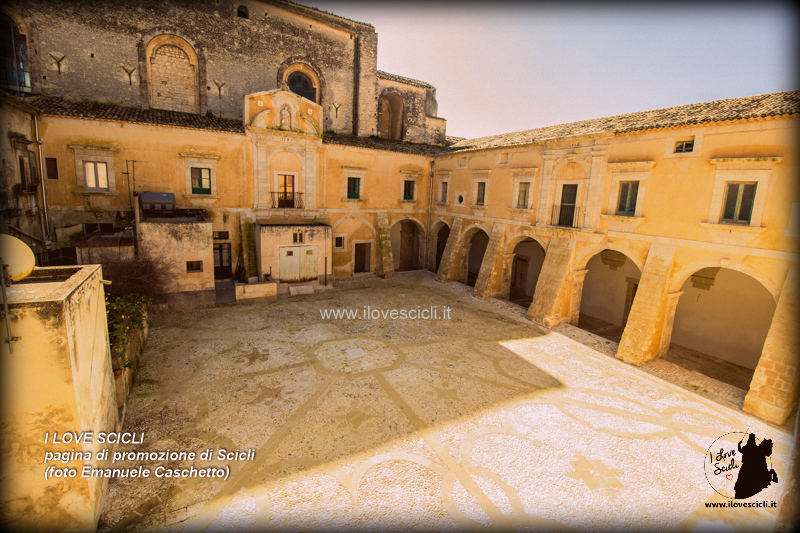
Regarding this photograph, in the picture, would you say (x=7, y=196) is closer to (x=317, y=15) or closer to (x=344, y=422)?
(x=344, y=422)

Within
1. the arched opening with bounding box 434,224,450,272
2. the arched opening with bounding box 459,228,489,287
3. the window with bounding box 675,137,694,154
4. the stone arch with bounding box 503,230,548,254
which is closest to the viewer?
the window with bounding box 675,137,694,154

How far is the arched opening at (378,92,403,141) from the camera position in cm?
2815

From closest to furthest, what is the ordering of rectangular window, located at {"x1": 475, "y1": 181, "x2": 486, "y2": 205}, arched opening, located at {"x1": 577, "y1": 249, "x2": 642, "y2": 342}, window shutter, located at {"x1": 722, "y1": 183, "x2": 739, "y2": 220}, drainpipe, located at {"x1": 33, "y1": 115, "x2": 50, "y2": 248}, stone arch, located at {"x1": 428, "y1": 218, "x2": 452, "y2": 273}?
window shutter, located at {"x1": 722, "y1": 183, "x2": 739, "y2": 220}
drainpipe, located at {"x1": 33, "y1": 115, "x2": 50, "y2": 248}
arched opening, located at {"x1": 577, "y1": 249, "x2": 642, "y2": 342}
rectangular window, located at {"x1": 475, "y1": 181, "x2": 486, "y2": 205}
stone arch, located at {"x1": 428, "y1": 218, "x2": 452, "y2": 273}

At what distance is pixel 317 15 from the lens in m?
23.2

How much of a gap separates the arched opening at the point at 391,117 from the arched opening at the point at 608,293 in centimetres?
1715

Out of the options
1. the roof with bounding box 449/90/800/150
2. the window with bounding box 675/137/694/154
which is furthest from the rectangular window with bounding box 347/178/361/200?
the window with bounding box 675/137/694/154

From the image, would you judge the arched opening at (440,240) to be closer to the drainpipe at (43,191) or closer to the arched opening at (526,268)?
the arched opening at (526,268)

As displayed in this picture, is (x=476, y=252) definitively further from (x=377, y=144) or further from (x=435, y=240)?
(x=377, y=144)

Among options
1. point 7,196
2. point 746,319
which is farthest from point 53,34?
point 746,319

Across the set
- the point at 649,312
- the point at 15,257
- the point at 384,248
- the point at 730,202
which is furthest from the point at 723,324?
the point at 15,257

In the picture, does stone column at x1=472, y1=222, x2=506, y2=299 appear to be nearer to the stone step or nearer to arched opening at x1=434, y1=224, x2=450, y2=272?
arched opening at x1=434, y1=224, x2=450, y2=272

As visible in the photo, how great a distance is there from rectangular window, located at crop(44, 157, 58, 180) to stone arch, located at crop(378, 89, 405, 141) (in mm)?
19370

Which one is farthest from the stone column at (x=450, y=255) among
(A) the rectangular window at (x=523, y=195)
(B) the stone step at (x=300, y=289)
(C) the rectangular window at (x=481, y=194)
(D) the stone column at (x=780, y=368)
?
(D) the stone column at (x=780, y=368)

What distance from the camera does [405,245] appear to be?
2741 centimetres
